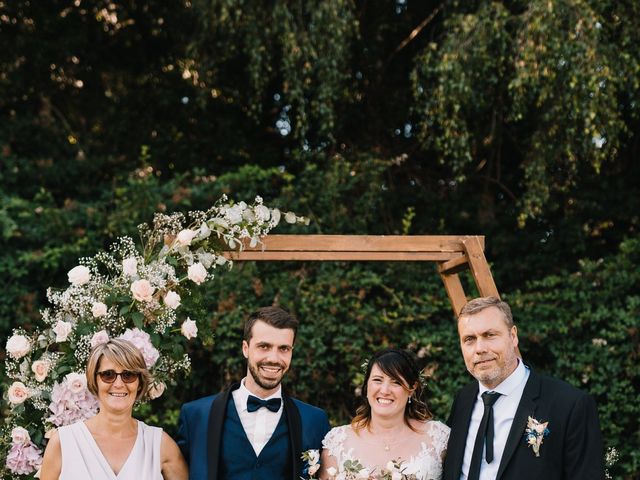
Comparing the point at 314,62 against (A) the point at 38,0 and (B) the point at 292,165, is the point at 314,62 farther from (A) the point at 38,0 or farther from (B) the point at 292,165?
(A) the point at 38,0

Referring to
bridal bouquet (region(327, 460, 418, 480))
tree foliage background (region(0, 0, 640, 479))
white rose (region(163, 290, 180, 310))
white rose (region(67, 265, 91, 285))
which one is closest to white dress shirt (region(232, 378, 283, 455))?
bridal bouquet (region(327, 460, 418, 480))

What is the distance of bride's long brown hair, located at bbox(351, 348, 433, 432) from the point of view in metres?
3.75

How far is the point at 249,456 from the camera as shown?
146 inches

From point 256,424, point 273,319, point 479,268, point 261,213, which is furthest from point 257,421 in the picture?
point 479,268

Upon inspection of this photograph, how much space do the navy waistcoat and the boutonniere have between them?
1191 mm

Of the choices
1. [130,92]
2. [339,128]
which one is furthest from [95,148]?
[339,128]

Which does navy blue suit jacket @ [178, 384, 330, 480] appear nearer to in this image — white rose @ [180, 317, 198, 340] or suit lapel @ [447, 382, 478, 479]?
white rose @ [180, 317, 198, 340]

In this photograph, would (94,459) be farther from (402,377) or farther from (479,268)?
(479,268)

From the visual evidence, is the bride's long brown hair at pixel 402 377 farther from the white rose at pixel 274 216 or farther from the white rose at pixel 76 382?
the white rose at pixel 76 382

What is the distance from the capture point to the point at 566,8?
6.13 meters

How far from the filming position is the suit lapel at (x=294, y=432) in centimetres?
375

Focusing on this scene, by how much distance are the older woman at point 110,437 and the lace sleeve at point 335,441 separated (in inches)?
34.1

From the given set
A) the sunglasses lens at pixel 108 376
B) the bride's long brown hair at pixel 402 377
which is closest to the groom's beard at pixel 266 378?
the bride's long brown hair at pixel 402 377

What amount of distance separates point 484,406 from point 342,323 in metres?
3.54
